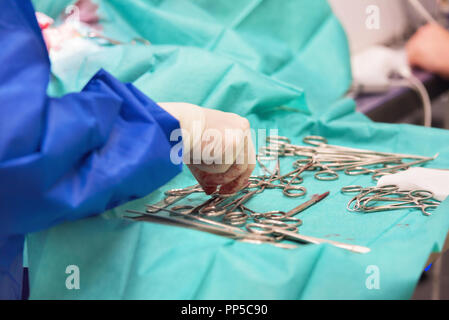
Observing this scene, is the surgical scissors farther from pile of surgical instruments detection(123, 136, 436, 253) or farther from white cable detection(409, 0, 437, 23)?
white cable detection(409, 0, 437, 23)

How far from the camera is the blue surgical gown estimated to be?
0.71 m

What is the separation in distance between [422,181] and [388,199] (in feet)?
0.32

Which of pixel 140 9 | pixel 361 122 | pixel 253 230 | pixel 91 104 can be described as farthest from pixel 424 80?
pixel 91 104

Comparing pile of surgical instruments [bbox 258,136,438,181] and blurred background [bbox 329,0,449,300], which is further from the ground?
blurred background [bbox 329,0,449,300]

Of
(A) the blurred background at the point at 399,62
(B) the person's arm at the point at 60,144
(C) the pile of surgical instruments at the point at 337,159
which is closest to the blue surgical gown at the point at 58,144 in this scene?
(B) the person's arm at the point at 60,144

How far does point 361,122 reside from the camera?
165 centimetres

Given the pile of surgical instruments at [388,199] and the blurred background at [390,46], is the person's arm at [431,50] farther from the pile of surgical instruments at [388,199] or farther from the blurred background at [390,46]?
the pile of surgical instruments at [388,199]

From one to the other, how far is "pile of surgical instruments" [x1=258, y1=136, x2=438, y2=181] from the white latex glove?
0.06 metres

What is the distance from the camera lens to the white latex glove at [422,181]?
3.65 ft

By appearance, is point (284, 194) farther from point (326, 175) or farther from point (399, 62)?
point (399, 62)

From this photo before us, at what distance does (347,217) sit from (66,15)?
3.47 feet

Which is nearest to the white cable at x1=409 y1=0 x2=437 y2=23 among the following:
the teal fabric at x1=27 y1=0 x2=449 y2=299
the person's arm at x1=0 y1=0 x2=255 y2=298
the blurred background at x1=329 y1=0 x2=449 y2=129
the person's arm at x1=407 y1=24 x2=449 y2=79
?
the blurred background at x1=329 y1=0 x2=449 y2=129

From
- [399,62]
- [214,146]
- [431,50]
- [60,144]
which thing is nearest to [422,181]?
[214,146]

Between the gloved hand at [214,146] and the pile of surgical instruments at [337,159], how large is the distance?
0.29 m
